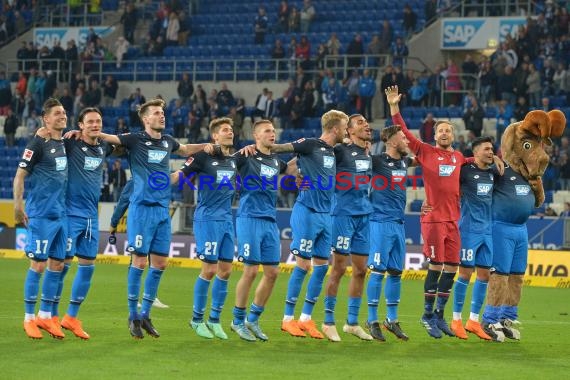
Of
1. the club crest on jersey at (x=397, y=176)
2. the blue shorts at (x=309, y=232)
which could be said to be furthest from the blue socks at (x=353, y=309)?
the club crest on jersey at (x=397, y=176)

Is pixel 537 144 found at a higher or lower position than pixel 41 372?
higher

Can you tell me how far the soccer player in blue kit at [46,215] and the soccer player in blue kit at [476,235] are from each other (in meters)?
4.76

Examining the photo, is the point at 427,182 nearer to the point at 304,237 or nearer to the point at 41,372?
the point at 304,237

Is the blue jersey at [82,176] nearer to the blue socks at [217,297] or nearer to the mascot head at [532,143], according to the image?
the blue socks at [217,297]

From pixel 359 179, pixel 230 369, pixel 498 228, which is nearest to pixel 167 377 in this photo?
pixel 230 369

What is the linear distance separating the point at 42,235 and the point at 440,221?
470cm

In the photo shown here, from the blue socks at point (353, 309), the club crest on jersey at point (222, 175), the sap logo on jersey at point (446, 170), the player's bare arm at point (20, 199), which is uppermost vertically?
the sap logo on jersey at point (446, 170)

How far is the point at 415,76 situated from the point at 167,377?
77.1 ft

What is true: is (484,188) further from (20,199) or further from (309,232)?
(20,199)

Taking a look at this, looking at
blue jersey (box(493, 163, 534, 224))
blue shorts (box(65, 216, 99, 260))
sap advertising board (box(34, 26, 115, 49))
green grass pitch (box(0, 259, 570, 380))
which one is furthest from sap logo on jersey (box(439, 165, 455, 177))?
sap advertising board (box(34, 26, 115, 49))

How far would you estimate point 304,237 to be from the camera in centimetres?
1406

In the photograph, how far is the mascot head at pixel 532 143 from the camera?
15250 mm

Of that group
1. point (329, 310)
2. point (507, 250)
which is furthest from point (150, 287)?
point (507, 250)

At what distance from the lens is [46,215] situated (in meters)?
13.3
